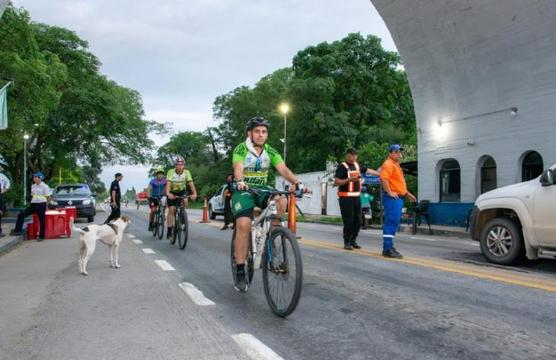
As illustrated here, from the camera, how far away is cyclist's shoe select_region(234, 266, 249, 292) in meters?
5.59

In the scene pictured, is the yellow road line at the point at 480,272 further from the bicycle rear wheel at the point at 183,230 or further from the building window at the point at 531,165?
the building window at the point at 531,165

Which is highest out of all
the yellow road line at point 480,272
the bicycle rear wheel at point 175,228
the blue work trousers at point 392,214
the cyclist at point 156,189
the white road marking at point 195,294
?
the cyclist at point 156,189

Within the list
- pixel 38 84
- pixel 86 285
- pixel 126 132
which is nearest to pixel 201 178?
pixel 126 132

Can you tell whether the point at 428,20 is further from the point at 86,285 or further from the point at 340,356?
the point at 340,356

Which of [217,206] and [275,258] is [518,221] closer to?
[275,258]

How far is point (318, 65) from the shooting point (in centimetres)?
4297

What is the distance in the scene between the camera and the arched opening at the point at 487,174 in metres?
18.8

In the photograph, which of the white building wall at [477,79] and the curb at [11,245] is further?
the white building wall at [477,79]

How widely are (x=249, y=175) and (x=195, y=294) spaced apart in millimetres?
1476

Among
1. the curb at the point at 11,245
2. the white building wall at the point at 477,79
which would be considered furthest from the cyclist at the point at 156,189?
the white building wall at the point at 477,79

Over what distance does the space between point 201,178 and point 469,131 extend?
A: 6266 centimetres

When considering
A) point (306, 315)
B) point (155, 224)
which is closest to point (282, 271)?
point (306, 315)

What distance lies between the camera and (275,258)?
4938 mm

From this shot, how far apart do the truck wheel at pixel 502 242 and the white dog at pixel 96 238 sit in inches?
237
